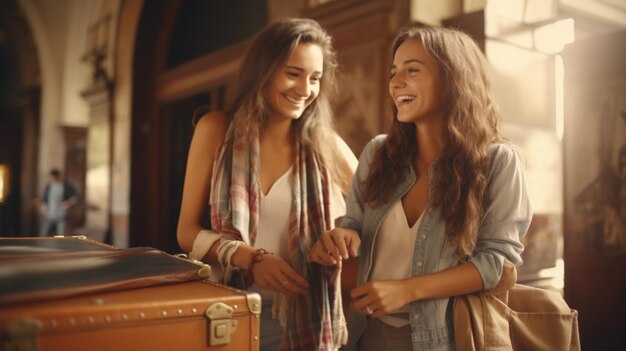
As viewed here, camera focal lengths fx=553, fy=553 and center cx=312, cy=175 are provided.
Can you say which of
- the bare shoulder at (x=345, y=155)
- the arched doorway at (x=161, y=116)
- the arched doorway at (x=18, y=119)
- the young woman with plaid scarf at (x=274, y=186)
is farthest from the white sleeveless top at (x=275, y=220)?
the arched doorway at (x=18, y=119)

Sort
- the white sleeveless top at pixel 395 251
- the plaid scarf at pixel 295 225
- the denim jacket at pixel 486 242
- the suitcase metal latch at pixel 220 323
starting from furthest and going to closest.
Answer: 1. the plaid scarf at pixel 295 225
2. the white sleeveless top at pixel 395 251
3. the denim jacket at pixel 486 242
4. the suitcase metal latch at pixel 220 323

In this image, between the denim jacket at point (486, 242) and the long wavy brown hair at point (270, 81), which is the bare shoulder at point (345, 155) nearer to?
the long wavy brown hair at point (270, 81)

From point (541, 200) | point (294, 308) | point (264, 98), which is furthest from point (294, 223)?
point (541, 200)

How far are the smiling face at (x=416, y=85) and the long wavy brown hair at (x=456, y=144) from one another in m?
0.02

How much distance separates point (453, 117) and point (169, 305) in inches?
33.4

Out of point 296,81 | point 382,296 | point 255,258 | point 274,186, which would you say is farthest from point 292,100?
point 382,296

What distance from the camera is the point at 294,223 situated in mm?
1812

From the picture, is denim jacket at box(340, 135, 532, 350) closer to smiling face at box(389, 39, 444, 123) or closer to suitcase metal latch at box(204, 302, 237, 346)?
smiling face at box(389, 39, 444, 123)

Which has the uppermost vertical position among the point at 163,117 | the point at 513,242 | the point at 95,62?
the point at 95,62

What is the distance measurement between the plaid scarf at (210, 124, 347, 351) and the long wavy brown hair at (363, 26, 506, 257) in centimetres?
32

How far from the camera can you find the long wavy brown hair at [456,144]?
138cm

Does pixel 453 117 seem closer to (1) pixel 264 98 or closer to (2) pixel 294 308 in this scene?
(1) pixel 264 98

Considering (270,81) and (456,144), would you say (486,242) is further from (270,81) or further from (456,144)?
(270,81)

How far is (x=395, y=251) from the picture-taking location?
1496mm
